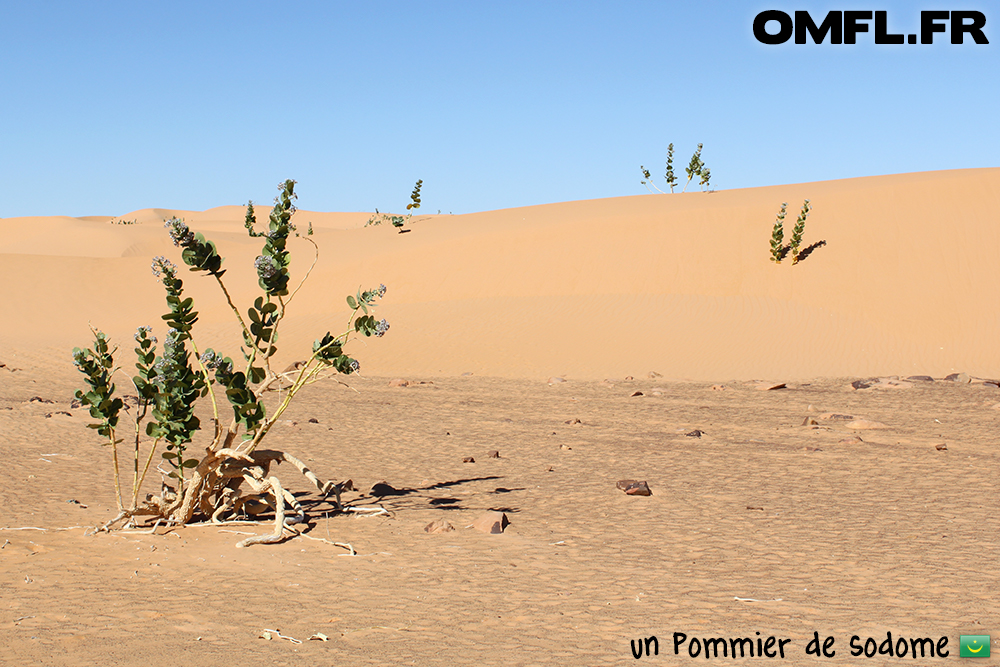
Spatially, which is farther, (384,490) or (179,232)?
(384,490)

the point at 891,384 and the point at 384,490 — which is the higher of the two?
the point at 891,384

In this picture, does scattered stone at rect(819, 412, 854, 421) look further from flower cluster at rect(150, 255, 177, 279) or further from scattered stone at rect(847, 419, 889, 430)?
flower cluster at rect(150, 255, 177, 279)

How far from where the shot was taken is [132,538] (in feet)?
20.7

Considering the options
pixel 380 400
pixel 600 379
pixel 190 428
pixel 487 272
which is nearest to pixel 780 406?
pixel 600 379

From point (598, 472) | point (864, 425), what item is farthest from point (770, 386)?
point (598, 472)

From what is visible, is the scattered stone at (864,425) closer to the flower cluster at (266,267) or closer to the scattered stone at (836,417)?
the scattered stone at (836,417)

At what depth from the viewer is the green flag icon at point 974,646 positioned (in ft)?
13.8

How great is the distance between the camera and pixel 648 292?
84.8ft

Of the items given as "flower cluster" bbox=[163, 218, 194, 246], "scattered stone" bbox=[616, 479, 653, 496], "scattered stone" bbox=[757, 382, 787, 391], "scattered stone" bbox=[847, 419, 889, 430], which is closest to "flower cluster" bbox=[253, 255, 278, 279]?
"flower cluster" bbox=[163, 218, 194, 246]

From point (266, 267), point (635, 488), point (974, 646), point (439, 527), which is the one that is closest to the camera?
Result: point (974, 646)

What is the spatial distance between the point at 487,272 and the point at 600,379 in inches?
443

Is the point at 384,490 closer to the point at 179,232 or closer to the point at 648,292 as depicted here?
the point at 179,232

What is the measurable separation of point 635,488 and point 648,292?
60.1 ft

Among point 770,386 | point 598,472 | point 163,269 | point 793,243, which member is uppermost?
point 793,243
